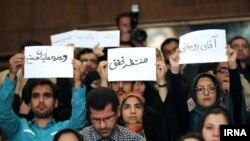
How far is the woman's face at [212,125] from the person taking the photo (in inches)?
165

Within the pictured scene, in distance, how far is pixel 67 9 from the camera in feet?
26.5

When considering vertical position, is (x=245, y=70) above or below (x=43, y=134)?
above

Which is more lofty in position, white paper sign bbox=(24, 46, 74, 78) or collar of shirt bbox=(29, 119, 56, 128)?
white paper sign bbox=(24, 46, 74, 78)

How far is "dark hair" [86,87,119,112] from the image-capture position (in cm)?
413

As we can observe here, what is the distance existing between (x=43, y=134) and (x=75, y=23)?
140 inches

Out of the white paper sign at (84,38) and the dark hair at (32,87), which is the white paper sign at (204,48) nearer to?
the dark hair at (32,87)

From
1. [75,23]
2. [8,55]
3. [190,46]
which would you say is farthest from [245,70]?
[8,55]

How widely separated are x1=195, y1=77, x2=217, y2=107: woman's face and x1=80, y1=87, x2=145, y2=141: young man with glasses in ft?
2.00

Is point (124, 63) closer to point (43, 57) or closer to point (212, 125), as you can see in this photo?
point (43, 57)

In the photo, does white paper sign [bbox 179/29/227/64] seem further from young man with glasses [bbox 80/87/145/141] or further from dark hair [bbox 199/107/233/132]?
young man with glasses [bbox 80/87/145/141]

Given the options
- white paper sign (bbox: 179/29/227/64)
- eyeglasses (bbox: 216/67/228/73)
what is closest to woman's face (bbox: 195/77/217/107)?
white paper sign (bbox: 179/29/227/64)

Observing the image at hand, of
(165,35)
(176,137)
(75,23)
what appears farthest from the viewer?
(75,23)

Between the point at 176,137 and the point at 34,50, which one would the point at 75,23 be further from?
the point at 176,137

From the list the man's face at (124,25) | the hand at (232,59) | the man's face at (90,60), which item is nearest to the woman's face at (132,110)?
the hand at (232,59)
